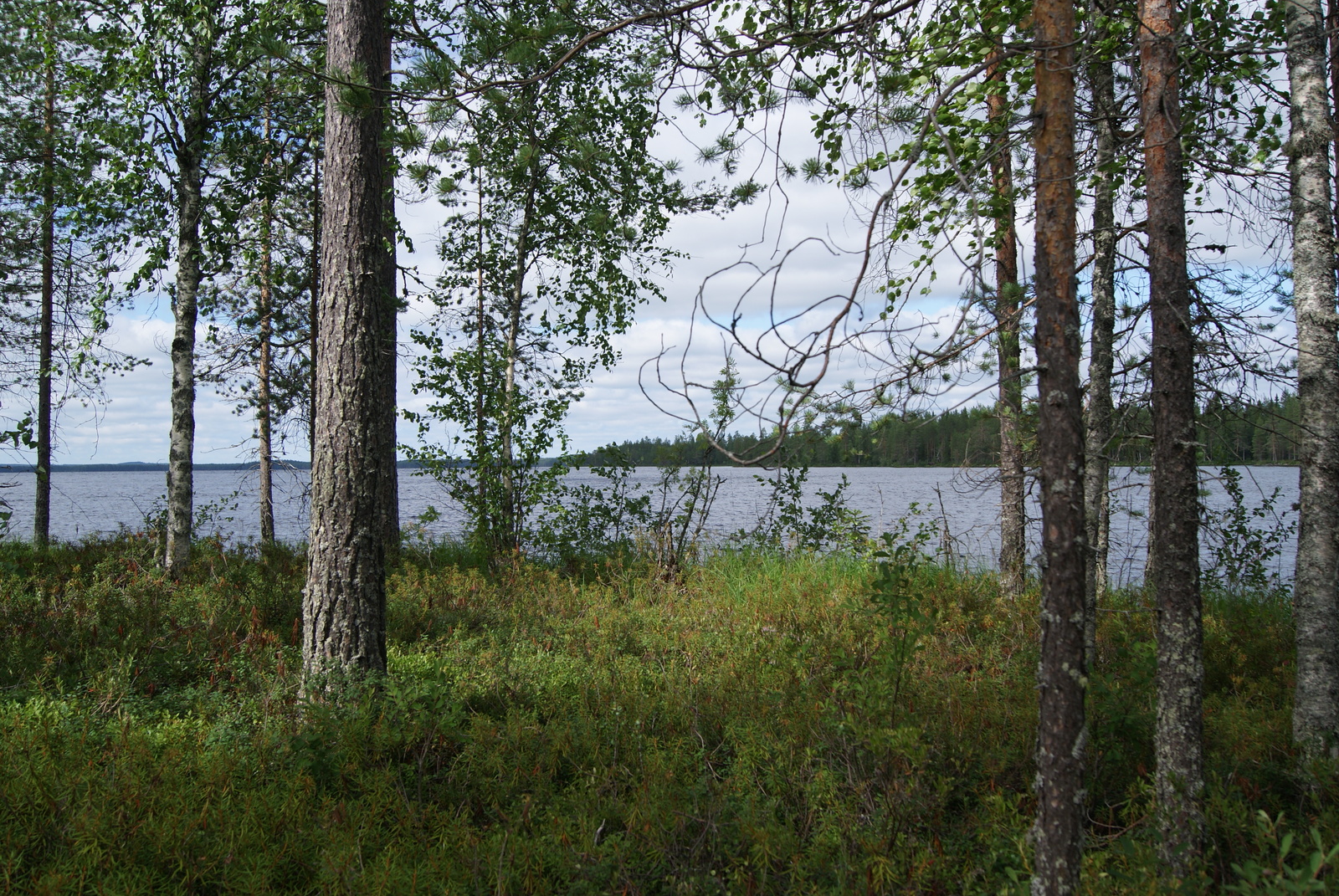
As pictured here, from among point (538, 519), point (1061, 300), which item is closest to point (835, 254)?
point (1061, 300)

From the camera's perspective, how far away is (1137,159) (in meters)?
4.93

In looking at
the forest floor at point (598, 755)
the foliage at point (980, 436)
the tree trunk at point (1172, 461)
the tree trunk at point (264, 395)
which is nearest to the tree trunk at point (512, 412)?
the foliage at point (980, 436)

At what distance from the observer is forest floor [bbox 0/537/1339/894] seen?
120 inches

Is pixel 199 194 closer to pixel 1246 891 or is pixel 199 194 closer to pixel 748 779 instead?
pixel 748 779

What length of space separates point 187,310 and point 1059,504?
935 centimetres

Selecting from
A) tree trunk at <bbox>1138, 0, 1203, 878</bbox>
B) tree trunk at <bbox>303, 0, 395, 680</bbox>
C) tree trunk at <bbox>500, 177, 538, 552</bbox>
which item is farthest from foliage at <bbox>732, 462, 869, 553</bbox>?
tree trunk at <bbox>1138, 0, 1203, 878</bbox>

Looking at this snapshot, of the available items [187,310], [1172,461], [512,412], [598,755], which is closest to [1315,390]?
[1172,461]

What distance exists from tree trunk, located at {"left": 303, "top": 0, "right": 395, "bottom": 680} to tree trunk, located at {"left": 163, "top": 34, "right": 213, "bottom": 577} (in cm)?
446

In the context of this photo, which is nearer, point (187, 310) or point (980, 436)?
point (980, 436)

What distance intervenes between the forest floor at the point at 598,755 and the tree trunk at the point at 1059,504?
26 centimetres

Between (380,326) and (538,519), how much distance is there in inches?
210

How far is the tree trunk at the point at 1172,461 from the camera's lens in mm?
3408

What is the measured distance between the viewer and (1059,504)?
287cm

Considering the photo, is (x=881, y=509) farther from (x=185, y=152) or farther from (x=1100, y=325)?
(x=185, y=152)
